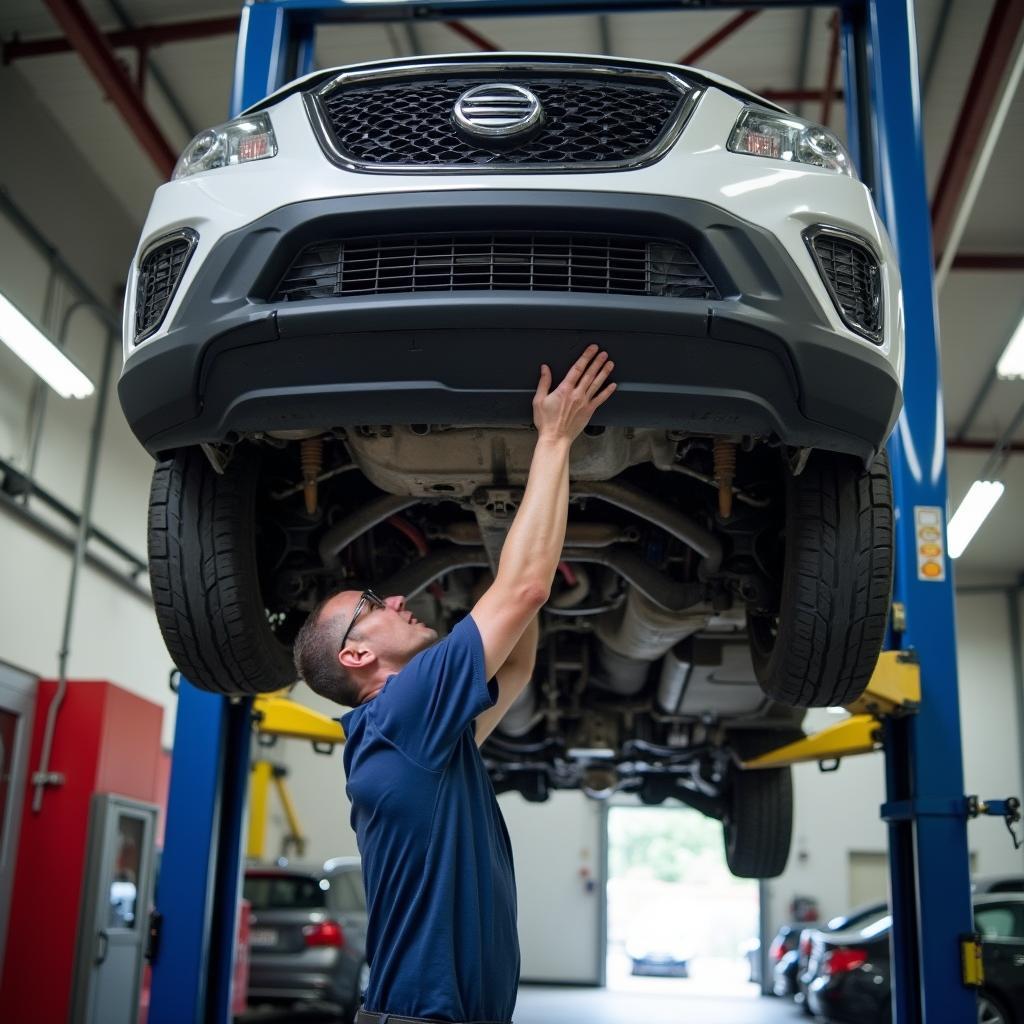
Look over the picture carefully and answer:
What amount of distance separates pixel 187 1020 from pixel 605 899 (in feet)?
40.0

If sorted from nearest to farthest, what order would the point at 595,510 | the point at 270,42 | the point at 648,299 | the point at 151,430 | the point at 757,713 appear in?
the point at 648,299
the point at 151,430
the point at 595,510
the point at 270,42
the point at 757,713

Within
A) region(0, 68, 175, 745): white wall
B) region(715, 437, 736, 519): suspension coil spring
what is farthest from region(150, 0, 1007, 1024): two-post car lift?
region(0, 68, 175, 745): white wall

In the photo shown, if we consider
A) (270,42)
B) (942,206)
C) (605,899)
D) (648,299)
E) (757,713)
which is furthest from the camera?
(605,899)

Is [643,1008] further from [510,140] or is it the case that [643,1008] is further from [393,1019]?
[510,140]

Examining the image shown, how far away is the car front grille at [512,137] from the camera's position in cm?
192

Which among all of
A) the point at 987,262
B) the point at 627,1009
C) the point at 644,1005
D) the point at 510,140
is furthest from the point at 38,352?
the point at 644,1005

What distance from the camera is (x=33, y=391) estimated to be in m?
8.11

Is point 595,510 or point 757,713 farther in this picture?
point 757,713

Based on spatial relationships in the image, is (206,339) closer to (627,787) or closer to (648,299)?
(648,299)

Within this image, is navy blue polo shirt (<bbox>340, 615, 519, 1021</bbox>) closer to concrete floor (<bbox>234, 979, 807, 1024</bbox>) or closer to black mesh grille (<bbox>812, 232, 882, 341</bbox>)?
black mesh grille (<bbox>812, 232, 882, 341</bbox>)

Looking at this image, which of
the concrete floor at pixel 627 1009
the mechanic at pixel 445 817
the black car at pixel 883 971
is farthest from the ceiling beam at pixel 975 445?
the mechanic at pixel 445 817

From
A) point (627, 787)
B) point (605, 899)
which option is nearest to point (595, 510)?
point (627, 787)

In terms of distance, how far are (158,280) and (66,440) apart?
7187mm

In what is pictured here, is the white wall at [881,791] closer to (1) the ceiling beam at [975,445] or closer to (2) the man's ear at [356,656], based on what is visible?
(1) the ceiling beam at [975,445]
